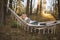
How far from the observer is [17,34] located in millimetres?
1926

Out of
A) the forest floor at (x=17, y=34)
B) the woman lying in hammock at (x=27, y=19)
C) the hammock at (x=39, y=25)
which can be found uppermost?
the woman lying in hammock at (x=27, y=19)

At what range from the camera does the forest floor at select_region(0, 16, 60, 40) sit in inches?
75.7

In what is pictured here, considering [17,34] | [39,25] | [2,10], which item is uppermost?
[2,10]

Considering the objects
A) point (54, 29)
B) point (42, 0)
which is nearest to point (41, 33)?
point (54, 29)

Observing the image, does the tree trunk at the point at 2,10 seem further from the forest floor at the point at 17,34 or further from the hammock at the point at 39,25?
the hammock at the point at 39,25

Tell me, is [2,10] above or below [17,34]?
above

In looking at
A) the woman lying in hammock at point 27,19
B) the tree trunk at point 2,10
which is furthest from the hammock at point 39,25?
the tree trunk at point 2,10

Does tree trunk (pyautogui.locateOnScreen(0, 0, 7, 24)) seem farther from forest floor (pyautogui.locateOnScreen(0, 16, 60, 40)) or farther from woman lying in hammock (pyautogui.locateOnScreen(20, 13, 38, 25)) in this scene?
woman lying in hammock (pyautogui.locateOnScreen(20, 13, 38, 25))

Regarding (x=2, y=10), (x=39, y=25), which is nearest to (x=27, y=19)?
(x=39, y=25)

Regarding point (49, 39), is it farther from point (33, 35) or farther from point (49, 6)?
point (49, 6)

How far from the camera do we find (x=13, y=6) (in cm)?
198

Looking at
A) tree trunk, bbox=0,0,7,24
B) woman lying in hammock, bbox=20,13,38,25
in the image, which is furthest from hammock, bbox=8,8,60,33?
tree trunk, bbox=0,0,7,24

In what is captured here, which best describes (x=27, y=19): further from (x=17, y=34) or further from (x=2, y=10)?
(x=2, y=10)

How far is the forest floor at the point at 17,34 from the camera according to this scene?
192cm
